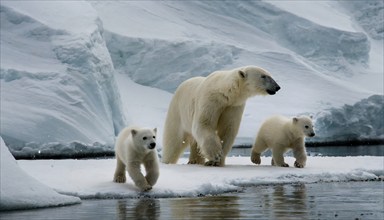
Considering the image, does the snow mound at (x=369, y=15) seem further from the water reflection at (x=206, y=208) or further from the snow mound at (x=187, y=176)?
the water reflection at (x=206, y=208)

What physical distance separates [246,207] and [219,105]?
14.5 feet

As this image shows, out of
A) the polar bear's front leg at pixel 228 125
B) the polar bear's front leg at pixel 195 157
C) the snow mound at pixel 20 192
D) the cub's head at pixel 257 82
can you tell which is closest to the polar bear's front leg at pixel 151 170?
the snow mound at pixel 20 192

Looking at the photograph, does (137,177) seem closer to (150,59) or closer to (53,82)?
(53,82)

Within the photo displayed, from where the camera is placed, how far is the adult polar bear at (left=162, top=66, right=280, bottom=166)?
1204 cm

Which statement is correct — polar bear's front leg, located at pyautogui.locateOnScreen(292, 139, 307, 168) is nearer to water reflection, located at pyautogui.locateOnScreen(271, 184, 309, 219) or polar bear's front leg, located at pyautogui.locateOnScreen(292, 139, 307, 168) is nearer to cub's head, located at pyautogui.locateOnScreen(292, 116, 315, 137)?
cub's head, located at pyautogui.locateOnScreen(292, 116, 315, 137)

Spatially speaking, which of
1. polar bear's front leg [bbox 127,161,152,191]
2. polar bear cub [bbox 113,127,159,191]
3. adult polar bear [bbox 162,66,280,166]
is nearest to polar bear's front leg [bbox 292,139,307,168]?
adult polar bear [bbox 162,66,280,166]

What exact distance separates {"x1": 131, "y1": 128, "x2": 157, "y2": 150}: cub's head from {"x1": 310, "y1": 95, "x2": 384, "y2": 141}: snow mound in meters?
31.9

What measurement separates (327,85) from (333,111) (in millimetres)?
10044

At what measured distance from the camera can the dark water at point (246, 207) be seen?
7152 millimetres

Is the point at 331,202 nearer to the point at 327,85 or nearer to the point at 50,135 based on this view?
the point at 50,135

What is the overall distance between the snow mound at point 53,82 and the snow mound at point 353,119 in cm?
1237

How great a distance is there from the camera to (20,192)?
7.88 metres

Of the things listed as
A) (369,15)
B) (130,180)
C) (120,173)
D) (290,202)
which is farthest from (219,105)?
(369,15)

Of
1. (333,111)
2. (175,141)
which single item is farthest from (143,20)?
(175,141)
